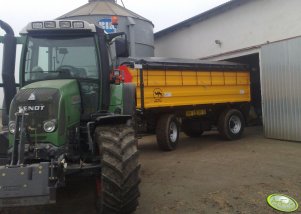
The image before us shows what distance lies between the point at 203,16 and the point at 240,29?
7.14 feet

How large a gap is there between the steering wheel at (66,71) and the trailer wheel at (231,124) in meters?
7.22

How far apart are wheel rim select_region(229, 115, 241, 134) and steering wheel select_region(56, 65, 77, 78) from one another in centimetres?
762

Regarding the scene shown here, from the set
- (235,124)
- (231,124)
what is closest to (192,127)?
(231,124)

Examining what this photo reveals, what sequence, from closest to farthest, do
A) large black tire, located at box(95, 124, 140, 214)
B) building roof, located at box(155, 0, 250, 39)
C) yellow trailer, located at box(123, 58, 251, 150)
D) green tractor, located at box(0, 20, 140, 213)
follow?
green tractor, located at box(0, 20, 140, 213), large black tire, located at box(95, 124, 140, 214), yellow trailer, located at box(123, 58, 251, 150), building roof, located at box(155, 0, 250, 39)

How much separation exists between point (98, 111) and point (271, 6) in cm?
853

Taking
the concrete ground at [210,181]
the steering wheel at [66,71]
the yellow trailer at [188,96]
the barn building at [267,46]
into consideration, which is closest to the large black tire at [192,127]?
the yellow trailer at [188,96]

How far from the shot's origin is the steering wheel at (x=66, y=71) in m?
5.65

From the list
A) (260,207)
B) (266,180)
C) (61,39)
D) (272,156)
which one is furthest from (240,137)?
(61,39)

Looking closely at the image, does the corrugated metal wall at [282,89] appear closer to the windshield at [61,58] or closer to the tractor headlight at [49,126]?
the windshield at [61,58]

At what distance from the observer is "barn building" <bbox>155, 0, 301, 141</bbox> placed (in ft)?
36.4

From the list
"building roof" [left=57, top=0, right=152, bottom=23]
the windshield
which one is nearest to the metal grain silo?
"building roof" [left=57, top=0, right=152, bottom=23]

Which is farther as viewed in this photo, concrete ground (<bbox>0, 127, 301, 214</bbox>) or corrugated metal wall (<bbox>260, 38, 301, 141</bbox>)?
corrugated metal wall (<bbox>260, 38, 301, 141</bbox>)

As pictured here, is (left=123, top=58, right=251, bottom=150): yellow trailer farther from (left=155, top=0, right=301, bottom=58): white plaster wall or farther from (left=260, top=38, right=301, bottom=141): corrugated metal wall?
(left=155, top=0, right=301, bottom=58): white plaster wall

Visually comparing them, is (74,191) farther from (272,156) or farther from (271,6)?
(271,6)
